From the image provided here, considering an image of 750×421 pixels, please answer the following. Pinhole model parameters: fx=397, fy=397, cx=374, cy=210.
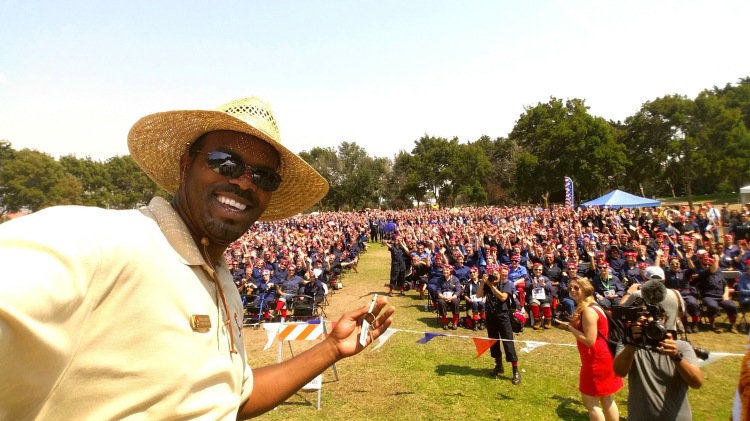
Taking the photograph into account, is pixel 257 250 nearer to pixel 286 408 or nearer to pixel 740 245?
pixel 286 408

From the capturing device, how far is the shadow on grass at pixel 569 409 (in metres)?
5.95

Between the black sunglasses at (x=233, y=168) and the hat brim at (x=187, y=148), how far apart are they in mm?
124

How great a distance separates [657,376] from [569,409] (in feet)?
10.6

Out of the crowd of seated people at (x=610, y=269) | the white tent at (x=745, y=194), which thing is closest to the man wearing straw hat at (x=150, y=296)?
the crowd of seated people at (x=610, y=269)

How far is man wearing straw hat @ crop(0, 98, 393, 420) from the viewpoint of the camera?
75 centimetres

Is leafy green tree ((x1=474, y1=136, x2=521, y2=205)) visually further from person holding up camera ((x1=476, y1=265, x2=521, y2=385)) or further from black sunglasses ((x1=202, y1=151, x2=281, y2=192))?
black sunglasses ((x1=202, y1=151, x2=281, y2=192))

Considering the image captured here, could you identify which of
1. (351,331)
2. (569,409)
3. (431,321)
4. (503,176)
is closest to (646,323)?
(351,331)

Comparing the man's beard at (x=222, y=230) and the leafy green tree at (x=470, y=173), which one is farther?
the leafy green tree at (x=470, y=173)

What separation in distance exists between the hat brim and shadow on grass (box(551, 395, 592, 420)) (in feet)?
19.0

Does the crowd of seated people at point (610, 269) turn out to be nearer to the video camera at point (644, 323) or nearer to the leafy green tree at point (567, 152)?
the video camera at point (644, 323)

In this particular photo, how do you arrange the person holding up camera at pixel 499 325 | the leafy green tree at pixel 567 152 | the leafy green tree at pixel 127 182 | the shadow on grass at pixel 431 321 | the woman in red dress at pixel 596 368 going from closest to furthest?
the woman in red dress at pixel 596 368
the person holding up camera at pixel 499 325
the shadow on grass at pixel 431 321
the leafy green tree at pixel 567 152
the leafy green tree at pixel 127 182

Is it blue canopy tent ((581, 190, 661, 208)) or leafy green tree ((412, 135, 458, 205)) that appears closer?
blue canopy tent ((581, 190, 661, 208))

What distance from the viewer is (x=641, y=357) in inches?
139

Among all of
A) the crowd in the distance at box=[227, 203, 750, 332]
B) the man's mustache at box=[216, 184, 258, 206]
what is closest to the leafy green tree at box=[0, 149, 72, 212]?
the crowd in the distance at box=[227, 203, 750, 332]
